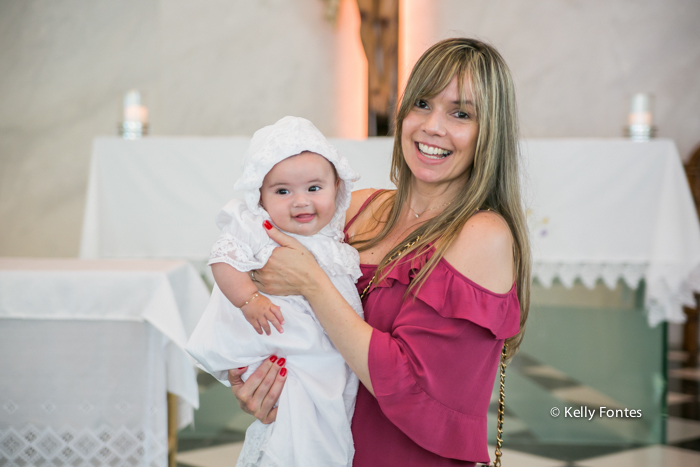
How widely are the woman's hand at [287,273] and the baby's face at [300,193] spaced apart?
64mm

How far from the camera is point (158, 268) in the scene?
1913 mm

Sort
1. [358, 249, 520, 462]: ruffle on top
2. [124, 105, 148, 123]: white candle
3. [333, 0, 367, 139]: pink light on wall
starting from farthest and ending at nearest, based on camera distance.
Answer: [333, 0, 367, 139]: pink light on wall
[124, 105, 148, 123]: white candle
[358, 249, 520, 462]: ruffle on top

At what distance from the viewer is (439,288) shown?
1.22m

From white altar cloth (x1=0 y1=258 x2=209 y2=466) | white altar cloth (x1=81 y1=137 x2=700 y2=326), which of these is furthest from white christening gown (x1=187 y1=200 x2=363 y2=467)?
white altar cloth (x1=81 y1=137 x2=700 y2=326)

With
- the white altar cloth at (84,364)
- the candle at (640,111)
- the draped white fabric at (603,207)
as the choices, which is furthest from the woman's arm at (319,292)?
the candle at (640,111)

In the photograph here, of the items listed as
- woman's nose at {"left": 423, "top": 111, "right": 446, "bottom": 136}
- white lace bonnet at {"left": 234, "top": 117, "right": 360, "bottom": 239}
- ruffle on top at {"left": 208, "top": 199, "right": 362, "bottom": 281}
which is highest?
woman's nose at {"left": 423, "top": 111, "right": 446, "bottom": 136}

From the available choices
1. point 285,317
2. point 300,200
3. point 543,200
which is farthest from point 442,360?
point 543,200

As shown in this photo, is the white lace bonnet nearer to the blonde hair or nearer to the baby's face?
the baby's face

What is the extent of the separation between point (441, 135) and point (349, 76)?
3.01m

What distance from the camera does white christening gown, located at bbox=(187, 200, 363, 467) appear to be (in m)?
1.22

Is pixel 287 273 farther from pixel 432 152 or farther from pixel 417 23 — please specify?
pixel 417 23

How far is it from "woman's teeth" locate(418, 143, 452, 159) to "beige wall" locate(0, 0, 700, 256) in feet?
9.21

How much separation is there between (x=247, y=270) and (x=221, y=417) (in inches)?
80.2

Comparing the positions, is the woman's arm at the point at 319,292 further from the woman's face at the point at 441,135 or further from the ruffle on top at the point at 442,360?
the woman's face at the point at 441,135
